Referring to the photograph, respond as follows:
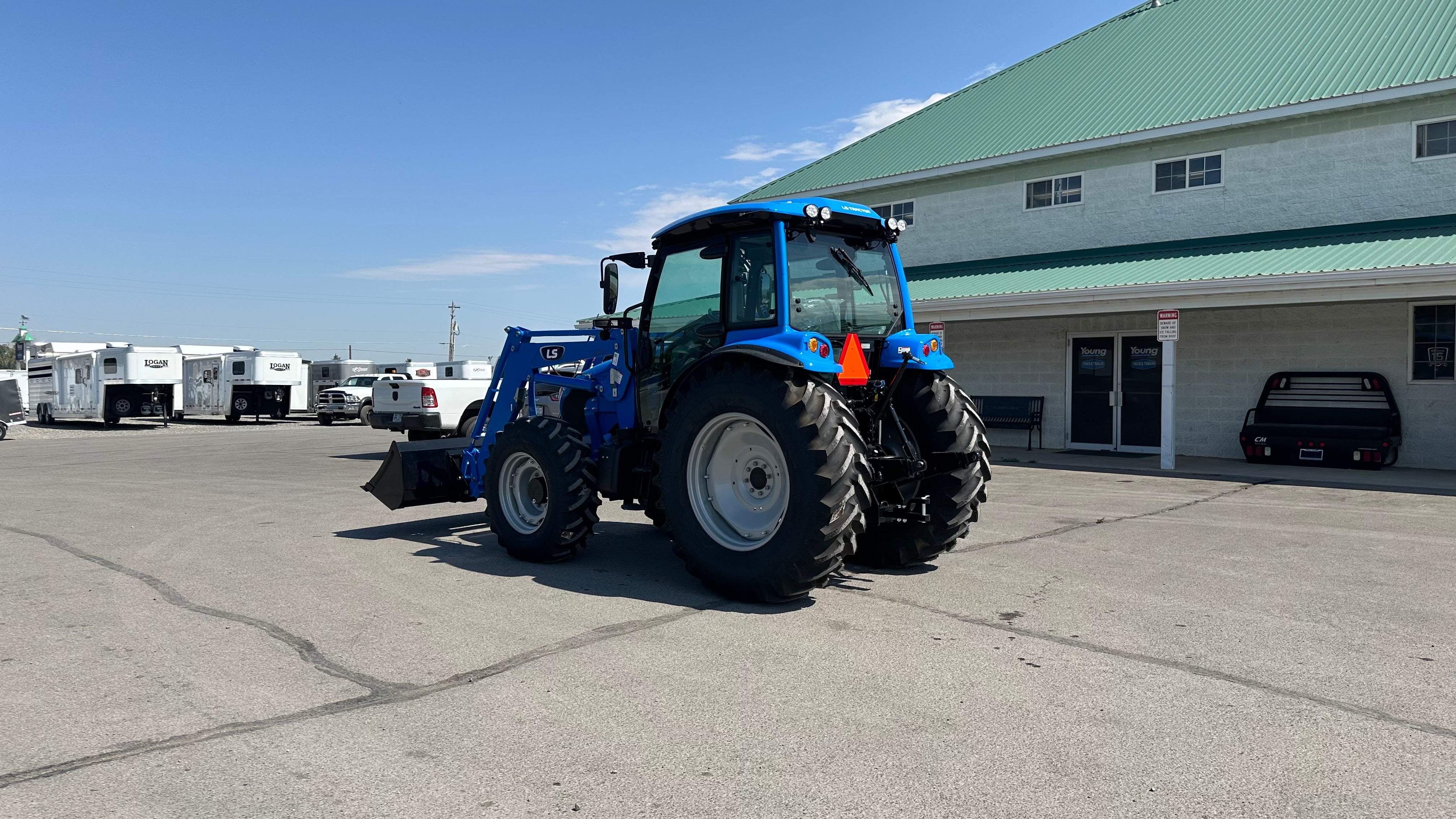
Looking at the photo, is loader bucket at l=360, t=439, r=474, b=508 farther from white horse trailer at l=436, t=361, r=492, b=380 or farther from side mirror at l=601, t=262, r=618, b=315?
white horse trailer at l=436, t=361, r=492, b=380

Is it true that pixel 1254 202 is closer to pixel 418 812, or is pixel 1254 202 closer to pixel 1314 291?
pixel 1314 291

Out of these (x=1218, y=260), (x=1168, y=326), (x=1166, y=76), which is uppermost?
(x=1166, y=76)

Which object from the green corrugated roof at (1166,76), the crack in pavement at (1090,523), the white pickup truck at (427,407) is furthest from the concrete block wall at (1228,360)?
the white pickup truck at (427,407)

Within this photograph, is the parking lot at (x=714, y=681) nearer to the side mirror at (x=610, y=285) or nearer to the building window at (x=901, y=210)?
the side mirror at (x=610, y=285)

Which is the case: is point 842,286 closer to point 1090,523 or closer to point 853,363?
point 853,363

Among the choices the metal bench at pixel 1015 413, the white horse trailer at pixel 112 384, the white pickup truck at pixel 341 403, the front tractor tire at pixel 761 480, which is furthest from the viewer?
the white pickup truck at pixel 341 403

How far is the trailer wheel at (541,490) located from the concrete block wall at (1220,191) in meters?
14.1

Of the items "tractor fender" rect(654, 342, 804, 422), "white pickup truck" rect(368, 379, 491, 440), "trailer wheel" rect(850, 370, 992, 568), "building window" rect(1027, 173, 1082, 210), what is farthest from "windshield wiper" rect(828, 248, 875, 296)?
"building window" rect(1027, 173, 1082, 210)

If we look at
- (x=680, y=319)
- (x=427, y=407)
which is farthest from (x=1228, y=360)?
(x=427, y=407)

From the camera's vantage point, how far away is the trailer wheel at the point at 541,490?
6.91m

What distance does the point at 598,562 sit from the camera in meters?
7.31

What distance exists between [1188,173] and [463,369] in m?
19.2

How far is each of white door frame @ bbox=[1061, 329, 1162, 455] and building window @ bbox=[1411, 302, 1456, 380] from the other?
12.3 feet

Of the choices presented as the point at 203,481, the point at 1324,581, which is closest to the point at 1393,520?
the point at 1324,581
